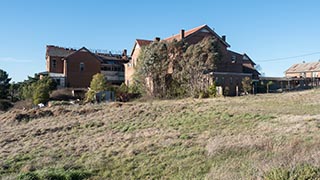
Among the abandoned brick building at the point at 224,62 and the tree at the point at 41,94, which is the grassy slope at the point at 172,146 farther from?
the abandoned brick building at the point at 224,62

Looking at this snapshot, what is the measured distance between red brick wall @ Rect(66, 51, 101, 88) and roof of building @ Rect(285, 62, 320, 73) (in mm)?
42591

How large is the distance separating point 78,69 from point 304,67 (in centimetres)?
4671

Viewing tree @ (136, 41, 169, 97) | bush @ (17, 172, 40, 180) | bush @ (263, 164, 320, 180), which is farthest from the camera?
tree @ (136, 41, 169, 97)

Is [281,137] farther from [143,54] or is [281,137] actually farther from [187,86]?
[143,54]

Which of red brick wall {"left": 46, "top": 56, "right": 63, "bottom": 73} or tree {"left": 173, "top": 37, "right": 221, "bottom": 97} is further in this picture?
red brick wall {"left": 46, "top": 56, "right": 63, "bottom": 73}

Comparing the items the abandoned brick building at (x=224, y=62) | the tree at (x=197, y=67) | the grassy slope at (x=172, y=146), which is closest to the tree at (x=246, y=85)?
the abandoned brick building at (x=224, y=62)

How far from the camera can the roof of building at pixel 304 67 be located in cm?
6603

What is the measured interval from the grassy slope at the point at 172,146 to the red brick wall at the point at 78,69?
33.1 meters

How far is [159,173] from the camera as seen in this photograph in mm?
9602

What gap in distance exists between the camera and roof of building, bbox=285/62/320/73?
66.0 meters

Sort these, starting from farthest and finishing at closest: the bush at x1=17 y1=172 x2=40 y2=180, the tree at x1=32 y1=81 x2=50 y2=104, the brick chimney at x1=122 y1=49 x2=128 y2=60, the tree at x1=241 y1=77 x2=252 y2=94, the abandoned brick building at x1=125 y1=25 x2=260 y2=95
Result: the brick chimney at x1=122 y1=49 x2=128 y2=60 → the abandoned brick building at x1=125 y1=25 x2=260 y2=95 → the tree at x1=32 y1=81 x2=50 y2=104 → the tree at x1=241 y1=77 x2=252 y2=94 → the bush at x1=17 y1=172 x2=40 y2=180

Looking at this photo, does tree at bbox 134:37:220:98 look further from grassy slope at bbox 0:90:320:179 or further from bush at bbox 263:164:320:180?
bush at bbox 263:164:320:180

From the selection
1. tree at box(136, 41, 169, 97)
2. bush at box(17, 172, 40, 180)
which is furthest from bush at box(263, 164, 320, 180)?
tree at box(136, 41, 169, 97)

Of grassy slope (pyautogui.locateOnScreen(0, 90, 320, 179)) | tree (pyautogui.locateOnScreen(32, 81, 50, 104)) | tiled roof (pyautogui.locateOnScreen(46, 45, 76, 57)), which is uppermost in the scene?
tiled roof (pyautogui.locateOnScreen(46, 45, 76, 57))
